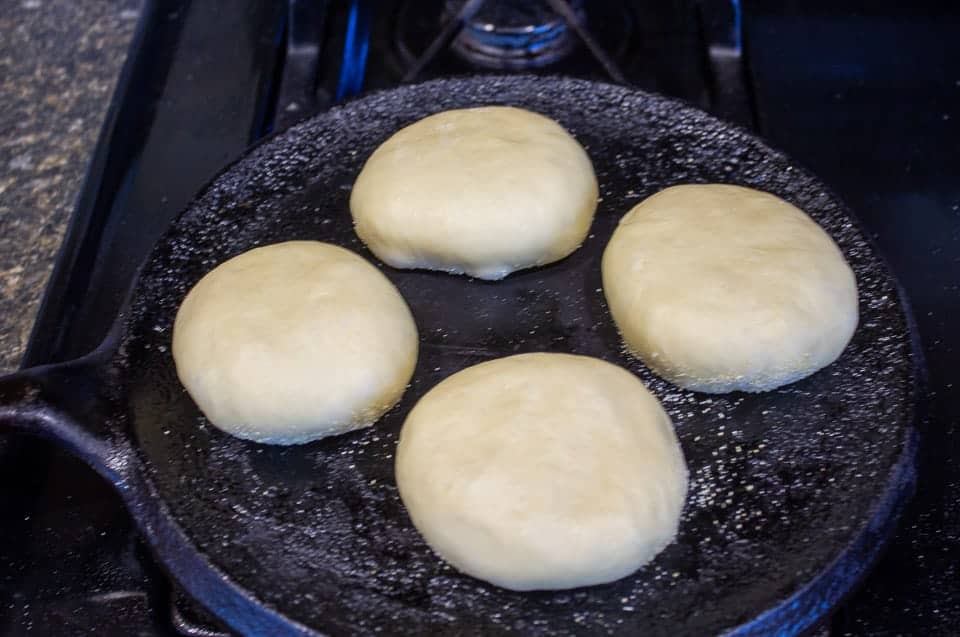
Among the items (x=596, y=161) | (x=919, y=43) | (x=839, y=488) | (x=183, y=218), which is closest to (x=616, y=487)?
(x=839, y=488)

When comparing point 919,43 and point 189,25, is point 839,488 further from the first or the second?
point 189,25

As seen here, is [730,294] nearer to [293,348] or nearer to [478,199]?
[478,199]

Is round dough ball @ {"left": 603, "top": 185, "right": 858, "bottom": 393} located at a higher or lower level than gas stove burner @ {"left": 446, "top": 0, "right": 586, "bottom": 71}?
lower

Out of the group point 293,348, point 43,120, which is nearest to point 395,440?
point 293,348

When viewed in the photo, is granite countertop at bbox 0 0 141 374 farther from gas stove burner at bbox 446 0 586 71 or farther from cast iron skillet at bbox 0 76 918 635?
gas stove burner at bbox 446 0 586 71

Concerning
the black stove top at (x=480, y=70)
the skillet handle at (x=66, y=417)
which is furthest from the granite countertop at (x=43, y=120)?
the skillet handle at (x=66, y=417)

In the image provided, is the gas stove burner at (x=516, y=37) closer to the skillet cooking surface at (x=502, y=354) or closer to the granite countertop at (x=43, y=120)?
the skillet cooking surface at (x=502, y=354)

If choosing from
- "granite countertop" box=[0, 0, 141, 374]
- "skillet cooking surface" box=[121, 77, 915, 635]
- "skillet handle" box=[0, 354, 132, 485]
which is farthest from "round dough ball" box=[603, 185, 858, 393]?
"granite countertop" box=[0, 0, 141, 374]
